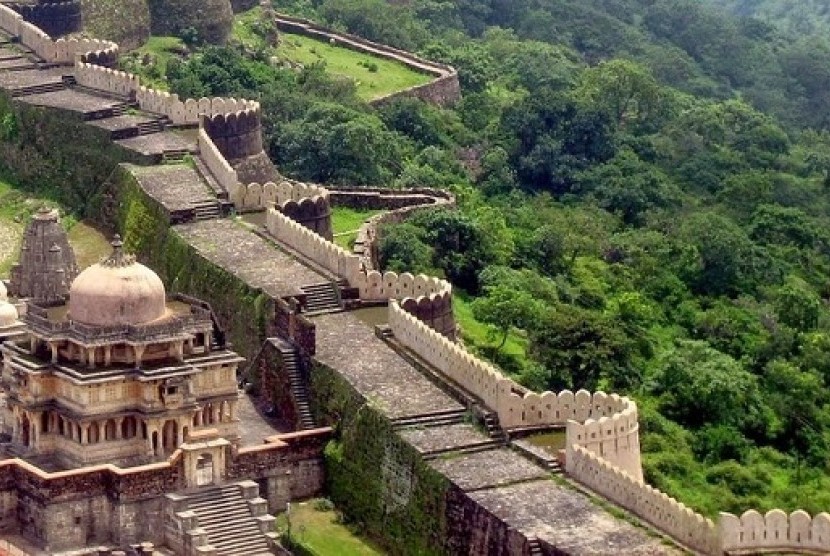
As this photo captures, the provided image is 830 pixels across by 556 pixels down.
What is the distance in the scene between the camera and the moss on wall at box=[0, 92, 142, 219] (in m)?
80.2

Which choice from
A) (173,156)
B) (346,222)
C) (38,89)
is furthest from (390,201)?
(38,89)

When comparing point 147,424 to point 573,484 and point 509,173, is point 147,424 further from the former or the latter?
point 509,173

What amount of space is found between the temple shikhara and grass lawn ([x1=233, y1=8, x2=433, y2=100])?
39920 millimetres

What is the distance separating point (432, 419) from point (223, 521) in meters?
4.62

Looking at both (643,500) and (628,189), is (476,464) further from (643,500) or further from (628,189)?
(628,189)

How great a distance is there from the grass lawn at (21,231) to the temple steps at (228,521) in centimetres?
1510

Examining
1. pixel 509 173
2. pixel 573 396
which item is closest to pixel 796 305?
pixel 509 173

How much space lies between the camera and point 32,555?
59.6 meters

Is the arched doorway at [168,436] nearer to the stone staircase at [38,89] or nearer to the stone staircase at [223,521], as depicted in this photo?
the stone staircase at [223,521]

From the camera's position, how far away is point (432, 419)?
61469 mm

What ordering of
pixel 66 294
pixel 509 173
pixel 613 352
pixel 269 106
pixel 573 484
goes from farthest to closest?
pixel 509 173 < pixel 269 106 < pixel 613 352 < pixel 66 294 < pixel 573 484

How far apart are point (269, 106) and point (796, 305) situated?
54.3ft

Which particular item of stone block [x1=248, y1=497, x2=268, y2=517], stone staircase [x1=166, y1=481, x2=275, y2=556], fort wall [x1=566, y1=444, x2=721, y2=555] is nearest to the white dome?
stone staircase [x1=166, y1=481, x2=275, y2=556]

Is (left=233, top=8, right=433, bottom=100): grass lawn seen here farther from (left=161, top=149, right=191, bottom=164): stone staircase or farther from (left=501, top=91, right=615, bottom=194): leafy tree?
(left=161, top=149, right=191, bottom=164): stone staircase
